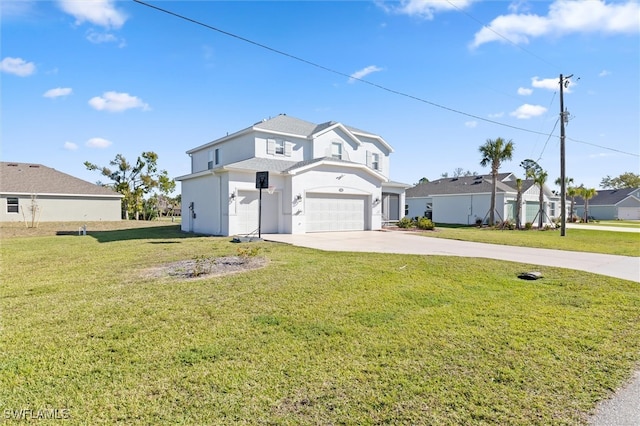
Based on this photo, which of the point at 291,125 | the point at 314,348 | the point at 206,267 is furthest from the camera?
the point at 291,125

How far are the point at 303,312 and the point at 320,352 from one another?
A: 1.33 m

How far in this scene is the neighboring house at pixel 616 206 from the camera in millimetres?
55688

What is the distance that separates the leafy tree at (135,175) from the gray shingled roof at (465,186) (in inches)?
1181

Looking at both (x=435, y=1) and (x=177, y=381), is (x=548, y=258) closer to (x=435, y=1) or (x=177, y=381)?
(x=435, y=1)

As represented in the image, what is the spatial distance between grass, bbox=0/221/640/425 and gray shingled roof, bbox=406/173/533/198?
27446 millimetres

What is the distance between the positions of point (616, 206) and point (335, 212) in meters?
60.6

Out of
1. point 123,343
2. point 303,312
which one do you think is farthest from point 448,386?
point 123,343

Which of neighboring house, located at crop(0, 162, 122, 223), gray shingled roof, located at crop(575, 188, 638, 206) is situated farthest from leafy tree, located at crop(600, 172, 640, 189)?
neighboring house, located at crop(0, 162, 122, 223)

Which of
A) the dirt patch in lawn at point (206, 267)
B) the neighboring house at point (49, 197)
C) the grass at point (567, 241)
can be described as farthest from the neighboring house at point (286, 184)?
the neighboring house at point (49, 197)

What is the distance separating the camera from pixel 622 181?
7575 cm

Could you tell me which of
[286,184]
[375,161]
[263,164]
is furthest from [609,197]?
[263,164]

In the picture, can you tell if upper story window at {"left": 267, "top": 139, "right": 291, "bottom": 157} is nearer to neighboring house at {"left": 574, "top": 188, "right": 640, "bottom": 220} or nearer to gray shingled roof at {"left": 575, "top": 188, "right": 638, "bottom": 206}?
neighboring house at {"left": 574, "top": 188, "right": 640, "bottom": 220}

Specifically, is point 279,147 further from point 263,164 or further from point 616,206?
point 616,206

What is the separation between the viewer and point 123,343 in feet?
12.7
